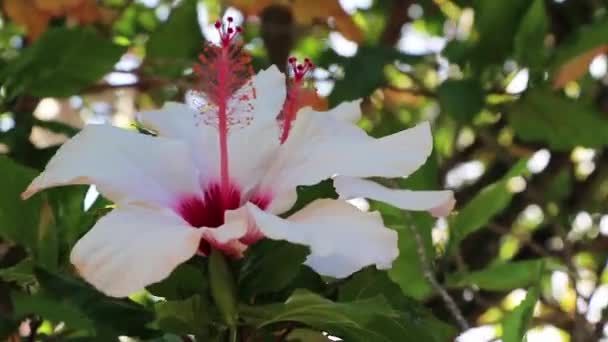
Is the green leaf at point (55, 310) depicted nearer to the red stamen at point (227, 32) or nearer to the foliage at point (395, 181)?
the foliage at point (395, 181)

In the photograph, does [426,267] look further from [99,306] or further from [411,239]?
[99,306]

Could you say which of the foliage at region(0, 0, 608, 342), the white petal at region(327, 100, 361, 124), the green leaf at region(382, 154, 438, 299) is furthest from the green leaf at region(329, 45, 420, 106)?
the white petal at region(327, 100, 361, 124)

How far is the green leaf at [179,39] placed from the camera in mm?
1113

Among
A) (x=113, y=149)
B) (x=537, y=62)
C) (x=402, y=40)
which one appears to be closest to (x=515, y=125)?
(x=537, y=62)

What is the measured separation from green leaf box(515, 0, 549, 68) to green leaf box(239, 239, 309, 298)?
0.64 metres

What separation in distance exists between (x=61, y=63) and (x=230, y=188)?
39 cm

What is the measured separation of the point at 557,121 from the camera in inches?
44.1

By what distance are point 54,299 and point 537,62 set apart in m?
0.74

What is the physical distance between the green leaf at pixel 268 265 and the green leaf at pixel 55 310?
3.3 inches

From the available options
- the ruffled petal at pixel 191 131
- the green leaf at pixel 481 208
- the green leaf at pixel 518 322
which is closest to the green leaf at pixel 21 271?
the ruffled petal at pixel 191 131

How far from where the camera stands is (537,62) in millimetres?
1098

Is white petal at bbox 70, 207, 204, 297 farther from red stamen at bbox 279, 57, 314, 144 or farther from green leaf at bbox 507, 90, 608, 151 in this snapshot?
green leaf at bbox 507, 90, 608, 151

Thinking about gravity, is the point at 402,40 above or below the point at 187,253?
above

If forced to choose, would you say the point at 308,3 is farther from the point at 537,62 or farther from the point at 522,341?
the point at 522,341
